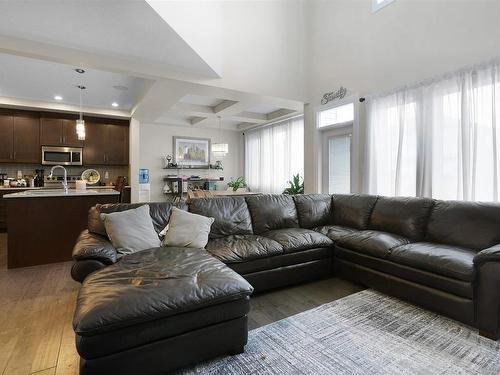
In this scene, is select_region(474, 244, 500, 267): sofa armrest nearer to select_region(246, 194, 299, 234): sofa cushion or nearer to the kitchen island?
select_region(246, 194, 299, 234): sofa cushion

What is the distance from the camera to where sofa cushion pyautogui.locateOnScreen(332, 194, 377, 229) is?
334 centimetres

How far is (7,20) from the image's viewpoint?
8.11ft

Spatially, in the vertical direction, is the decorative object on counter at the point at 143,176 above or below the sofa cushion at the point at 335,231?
above

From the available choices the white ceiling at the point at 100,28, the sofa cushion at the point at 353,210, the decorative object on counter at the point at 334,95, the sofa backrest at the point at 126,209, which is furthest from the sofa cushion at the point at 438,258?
the white ceiling at the point at 100,28

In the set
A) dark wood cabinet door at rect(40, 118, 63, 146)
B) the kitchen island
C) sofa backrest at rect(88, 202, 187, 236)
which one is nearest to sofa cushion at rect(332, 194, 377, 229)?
sofa backrest at rect(88, 202, 187, 236)

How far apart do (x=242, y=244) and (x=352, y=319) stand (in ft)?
3.75

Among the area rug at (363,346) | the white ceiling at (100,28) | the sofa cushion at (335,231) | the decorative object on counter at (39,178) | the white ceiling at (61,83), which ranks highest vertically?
the white ceiling at (61,83)

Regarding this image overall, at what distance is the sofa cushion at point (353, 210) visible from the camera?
11.0 ft

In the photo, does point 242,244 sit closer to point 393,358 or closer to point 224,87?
point 393,358

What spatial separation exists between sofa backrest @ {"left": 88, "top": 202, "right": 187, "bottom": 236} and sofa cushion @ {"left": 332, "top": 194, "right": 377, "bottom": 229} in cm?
213

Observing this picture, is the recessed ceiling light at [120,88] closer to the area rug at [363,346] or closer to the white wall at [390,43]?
the white wall at [390,43]

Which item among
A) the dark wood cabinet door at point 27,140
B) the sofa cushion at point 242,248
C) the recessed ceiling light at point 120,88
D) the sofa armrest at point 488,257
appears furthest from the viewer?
the dark wood cabinet door at point 27,140

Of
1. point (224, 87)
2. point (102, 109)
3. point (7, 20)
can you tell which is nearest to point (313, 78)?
point (224, 87)

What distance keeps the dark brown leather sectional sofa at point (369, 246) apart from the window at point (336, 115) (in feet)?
4.78
